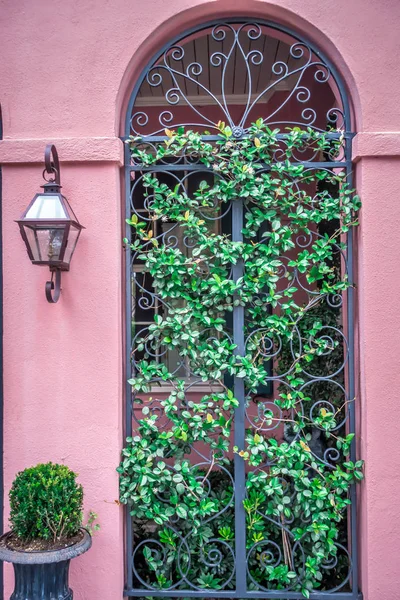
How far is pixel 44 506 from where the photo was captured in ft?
8.94

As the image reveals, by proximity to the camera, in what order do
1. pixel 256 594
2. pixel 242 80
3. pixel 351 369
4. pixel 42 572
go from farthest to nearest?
1. pixel 242 80
2. pixel 351 369
3. pixel 256 594
4. pixel 42 572

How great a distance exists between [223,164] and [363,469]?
1.96 metres

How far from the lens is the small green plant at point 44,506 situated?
107 inches

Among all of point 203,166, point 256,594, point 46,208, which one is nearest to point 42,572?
point 256,594

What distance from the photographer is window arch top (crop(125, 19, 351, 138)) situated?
10.9 ft

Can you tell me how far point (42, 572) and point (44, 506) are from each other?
32cm

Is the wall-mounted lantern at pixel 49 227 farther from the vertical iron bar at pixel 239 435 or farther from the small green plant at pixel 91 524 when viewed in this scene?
the small green plant at pixel 91 524

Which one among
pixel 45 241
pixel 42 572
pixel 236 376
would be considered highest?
pixel 45 241

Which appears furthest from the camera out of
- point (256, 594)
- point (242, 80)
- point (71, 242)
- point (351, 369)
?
point (242, 80)

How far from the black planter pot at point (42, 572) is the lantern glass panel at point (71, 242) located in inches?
59.7

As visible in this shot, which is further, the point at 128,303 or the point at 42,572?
the point at 128,303

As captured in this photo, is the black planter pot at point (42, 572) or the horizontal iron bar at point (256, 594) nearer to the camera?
the black planter pot at point (42, 572)

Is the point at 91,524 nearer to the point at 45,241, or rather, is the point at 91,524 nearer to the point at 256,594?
the point at 256,594

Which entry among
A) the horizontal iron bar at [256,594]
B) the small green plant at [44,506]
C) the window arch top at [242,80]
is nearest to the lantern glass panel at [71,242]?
the window arch top at [242,80]
